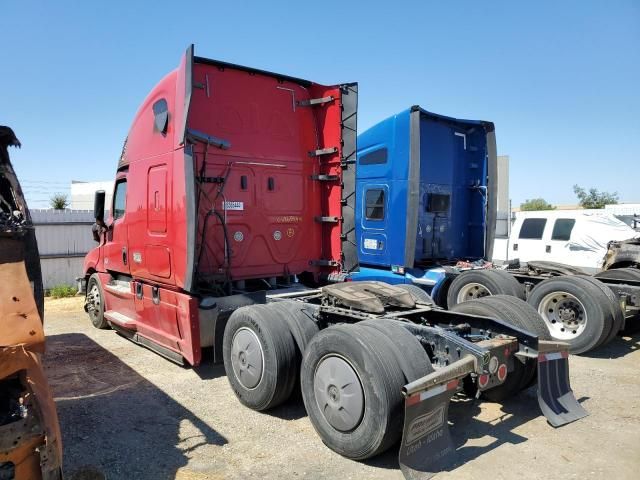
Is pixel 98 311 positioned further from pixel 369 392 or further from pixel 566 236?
pixel 566 236

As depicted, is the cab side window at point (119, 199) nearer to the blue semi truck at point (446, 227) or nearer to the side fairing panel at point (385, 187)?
the blue semi truck at point (446, 227)

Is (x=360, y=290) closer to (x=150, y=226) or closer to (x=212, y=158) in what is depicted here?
(x=212, y=158)

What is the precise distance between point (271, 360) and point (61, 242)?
36.2 ft

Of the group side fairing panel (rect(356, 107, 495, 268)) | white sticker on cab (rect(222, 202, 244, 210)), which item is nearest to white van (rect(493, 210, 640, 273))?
side fairing panel (rect(356, 107, 495, 268))

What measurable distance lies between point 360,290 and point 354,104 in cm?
273

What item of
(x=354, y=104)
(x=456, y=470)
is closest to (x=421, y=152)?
(x=354, y=104)

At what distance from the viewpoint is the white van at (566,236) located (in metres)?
11.1

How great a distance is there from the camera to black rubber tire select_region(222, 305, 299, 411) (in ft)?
14.5

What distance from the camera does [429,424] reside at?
11.3 ft

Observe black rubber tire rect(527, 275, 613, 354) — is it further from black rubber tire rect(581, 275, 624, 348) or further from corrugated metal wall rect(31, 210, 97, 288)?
corrugated metal wall rect(31, 210, 97, 288)

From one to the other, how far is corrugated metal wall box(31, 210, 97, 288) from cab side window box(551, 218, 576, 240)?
40.7 feet

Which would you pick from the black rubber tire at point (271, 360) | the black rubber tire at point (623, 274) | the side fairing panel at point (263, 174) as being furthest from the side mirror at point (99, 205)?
the black rubber tire at point (623, 274)

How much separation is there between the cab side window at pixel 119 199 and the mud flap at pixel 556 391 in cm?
591

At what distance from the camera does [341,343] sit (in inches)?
148
